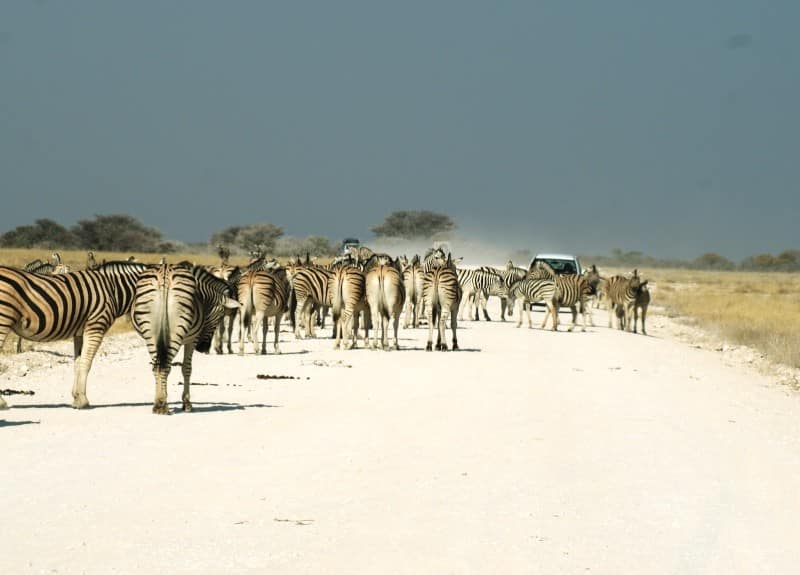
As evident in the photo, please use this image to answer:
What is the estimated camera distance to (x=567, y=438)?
39.0ft

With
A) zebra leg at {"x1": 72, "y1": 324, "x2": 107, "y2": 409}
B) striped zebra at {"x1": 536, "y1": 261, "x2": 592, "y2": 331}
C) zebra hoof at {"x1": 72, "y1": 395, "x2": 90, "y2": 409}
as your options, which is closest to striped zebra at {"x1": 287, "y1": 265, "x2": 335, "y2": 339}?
striped zebra at {"x1": 536, "y1": 261, "x2": 592, "y2": 331}

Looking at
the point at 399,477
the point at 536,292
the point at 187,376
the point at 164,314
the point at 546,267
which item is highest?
the point at 546,267

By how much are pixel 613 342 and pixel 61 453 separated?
1884cm

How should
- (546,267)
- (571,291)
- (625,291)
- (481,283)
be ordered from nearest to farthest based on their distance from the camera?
(571,291) → (625,291) → (481,283) → (546,267)

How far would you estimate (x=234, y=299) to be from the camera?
587 inches

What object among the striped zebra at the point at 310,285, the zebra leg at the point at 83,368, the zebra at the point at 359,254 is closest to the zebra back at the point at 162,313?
the zebra leg at the point at 83,368

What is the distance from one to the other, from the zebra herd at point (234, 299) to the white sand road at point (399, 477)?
88 cm

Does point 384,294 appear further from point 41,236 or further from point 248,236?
point 248,236

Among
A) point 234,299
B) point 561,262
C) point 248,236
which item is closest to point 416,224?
point 248,236

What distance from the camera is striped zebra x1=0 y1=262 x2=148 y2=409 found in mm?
12781

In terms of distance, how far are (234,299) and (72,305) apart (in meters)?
2.19

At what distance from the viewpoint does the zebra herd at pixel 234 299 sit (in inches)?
511

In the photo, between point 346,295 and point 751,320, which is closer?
point 346,295

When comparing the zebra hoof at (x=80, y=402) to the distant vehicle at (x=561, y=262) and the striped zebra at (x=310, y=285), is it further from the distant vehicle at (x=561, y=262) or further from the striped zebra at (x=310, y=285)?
the distant vehicle at (x=561, y=262)
